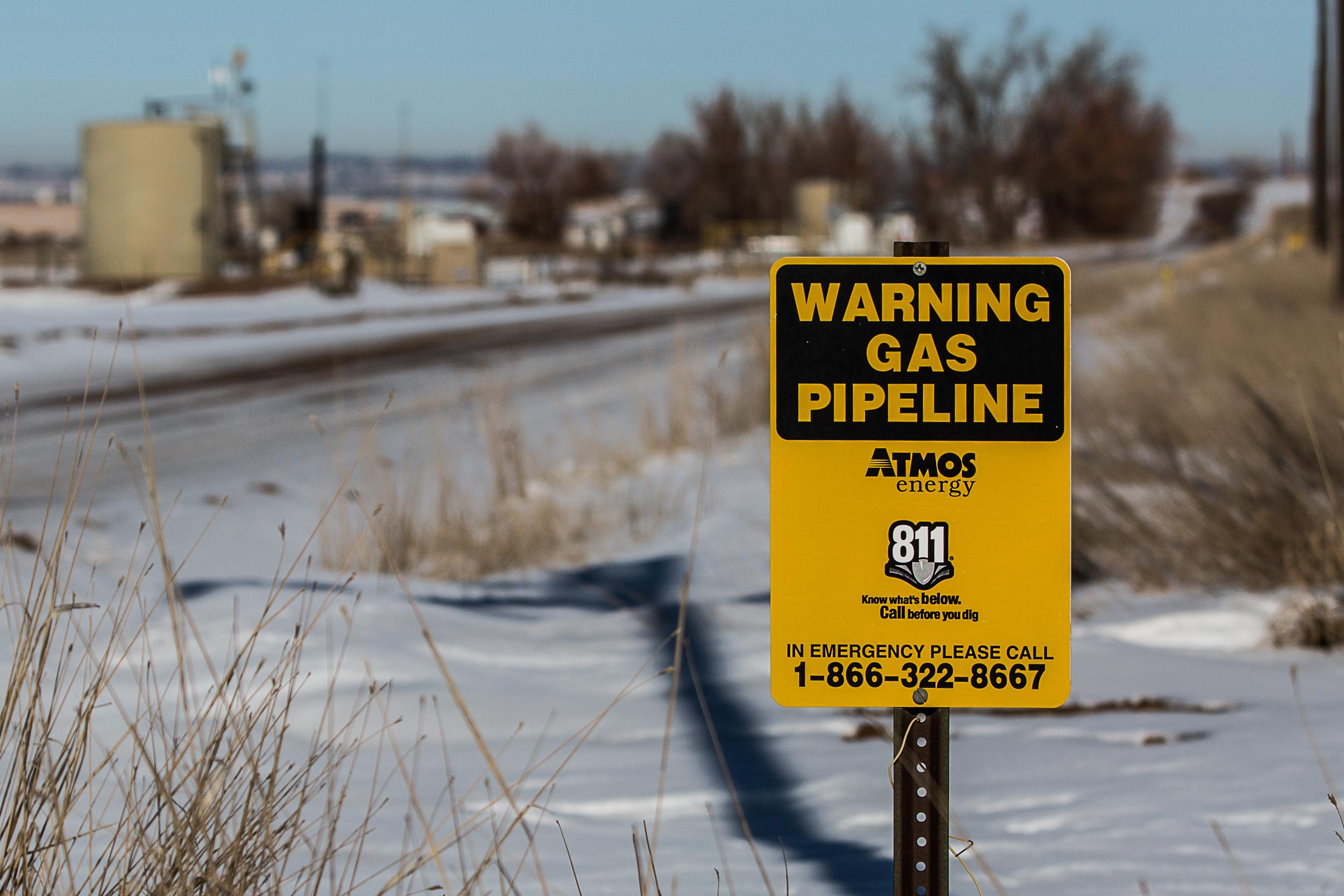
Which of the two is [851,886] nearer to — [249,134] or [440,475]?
[440,475]

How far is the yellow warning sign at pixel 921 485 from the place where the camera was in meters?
1.72

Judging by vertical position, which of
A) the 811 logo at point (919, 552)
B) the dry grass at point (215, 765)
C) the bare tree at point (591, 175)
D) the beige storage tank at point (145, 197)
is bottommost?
the dry grass at point (215, 765)

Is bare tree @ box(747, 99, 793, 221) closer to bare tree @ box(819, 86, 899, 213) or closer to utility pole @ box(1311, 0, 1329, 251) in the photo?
bare tree @ box(819, 86, 899, 213)

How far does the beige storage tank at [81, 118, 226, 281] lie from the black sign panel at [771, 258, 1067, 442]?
29.0m

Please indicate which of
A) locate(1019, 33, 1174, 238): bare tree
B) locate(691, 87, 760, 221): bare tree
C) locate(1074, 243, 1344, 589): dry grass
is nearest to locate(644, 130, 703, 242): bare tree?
locate(691, 87, 760, 221): bare tree

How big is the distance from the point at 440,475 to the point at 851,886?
4.41 meters

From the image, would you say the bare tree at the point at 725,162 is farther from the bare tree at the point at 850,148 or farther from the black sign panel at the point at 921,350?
the black sign panel at the point at 921,350

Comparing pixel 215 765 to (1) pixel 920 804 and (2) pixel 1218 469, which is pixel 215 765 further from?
(2) pixel 1218 469

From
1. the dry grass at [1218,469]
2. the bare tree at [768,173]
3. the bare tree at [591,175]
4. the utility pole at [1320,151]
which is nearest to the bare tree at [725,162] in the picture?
the bare tree at [768,173]

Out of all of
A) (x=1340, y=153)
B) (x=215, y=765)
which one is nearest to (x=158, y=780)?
(x=215, y=765)

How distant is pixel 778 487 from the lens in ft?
5.67

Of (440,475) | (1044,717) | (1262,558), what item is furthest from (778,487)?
(440,475)

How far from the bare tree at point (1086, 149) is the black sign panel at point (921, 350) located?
247ft

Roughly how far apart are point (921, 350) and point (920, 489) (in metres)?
0.17
